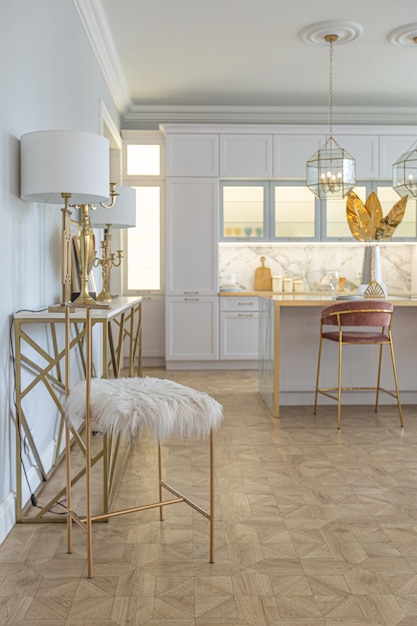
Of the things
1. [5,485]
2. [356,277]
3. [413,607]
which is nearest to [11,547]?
[5,485]

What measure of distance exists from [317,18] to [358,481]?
3.26m

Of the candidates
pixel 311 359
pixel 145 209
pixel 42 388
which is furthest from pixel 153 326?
pixel 42 388

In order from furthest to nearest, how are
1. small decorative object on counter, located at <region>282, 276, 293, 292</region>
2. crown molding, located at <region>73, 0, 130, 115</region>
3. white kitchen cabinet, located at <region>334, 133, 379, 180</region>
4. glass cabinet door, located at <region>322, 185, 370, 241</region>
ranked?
small decorative object on counter, located at <region>282, 276, 293, 292</region> → glass cabinet door, located at <region>322, 185, 370, 241</region> → white kitchen cabinet, located at <region>334, 133, 379, 180</region> → crown molding, located at <region>73, 0, 130, 115</region>

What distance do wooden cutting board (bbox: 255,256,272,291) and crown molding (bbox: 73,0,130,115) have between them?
2.30 meters

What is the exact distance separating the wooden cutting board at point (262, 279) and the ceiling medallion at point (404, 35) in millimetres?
2764

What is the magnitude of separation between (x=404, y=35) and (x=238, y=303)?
9.64 ft

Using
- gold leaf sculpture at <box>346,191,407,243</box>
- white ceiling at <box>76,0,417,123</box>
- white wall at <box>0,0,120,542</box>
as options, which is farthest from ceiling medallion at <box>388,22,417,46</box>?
white wall at <box>0,0,120,542</box>

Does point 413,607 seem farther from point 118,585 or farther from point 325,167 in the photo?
point 325,167

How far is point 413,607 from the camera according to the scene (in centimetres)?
182

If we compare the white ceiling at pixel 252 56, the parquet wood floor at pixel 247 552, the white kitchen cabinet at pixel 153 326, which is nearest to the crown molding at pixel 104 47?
the white ceiling at pixel 252 56

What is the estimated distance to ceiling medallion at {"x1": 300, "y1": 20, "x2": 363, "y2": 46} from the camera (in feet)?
14.6

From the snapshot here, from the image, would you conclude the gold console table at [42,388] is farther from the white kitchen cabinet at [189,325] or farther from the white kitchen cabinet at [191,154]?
the white kitchen cabinet at [191,154]

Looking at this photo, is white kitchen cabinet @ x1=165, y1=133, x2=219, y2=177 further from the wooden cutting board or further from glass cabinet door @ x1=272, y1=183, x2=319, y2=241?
the wooden cutting board

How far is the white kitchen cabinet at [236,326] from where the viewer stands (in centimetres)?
643
